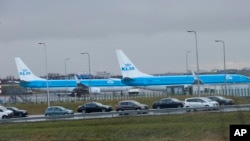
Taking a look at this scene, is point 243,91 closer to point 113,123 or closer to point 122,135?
point 113,123

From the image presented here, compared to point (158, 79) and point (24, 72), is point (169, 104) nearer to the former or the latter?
point (158, 79)

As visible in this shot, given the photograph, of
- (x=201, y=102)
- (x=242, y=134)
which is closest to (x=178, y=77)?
(x=201, y=102)

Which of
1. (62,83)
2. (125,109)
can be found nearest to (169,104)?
(125,109)

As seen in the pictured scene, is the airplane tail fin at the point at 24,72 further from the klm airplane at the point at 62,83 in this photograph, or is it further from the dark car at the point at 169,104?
the dark car at the point at 169,104

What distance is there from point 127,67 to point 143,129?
9267 cm

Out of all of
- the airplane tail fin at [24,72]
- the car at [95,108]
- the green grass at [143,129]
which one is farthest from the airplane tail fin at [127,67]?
the green grass at [143,129]

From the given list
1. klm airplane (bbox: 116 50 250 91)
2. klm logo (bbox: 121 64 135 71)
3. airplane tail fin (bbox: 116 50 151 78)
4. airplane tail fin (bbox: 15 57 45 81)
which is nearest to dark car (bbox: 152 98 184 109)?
klm airplane (bbox: 116 50 250 91)

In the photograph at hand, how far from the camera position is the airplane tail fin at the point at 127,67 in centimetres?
12838

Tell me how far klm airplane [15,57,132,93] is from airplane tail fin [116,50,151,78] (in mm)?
3856

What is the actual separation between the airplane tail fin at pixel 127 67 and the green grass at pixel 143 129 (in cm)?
8174

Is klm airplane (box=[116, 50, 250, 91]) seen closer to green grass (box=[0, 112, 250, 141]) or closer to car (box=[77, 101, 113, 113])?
car (box=[77, 101, 113, 113])

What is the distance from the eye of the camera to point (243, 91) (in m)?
71.1

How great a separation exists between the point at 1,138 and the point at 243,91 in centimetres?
4121

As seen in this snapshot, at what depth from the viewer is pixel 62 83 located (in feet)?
447
